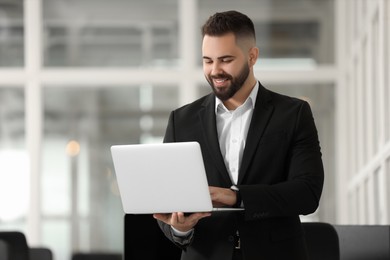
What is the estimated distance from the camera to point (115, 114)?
1029cm

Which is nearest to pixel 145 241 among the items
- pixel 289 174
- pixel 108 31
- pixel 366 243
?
pixel 289 174

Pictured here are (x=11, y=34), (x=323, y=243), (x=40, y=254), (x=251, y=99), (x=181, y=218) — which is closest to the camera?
(x=181, y=218)

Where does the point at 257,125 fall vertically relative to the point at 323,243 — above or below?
above

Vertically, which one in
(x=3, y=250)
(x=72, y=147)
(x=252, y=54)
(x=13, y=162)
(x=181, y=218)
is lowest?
(x=13, y=162)

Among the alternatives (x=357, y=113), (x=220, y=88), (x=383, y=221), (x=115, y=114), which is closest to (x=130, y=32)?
(x=115, y=114)

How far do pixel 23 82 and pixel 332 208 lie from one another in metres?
3.09

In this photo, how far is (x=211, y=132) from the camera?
293 cm

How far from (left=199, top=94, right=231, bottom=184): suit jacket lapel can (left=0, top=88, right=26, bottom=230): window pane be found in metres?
7.31

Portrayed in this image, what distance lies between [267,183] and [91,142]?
748 centimetres

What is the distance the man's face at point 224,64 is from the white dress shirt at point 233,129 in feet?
0.28

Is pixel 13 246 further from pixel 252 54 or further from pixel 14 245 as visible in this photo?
pixel 252 54

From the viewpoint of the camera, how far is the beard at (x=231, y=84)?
287cm

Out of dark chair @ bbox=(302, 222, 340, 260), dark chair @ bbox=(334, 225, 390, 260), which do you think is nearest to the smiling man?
dark chair @ bbox=(302, 222, 340, 260)

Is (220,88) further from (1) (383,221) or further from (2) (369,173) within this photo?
(2) (369,173)
